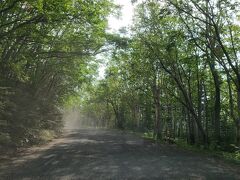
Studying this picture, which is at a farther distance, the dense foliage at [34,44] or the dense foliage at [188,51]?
the dense foliage at [188,51]

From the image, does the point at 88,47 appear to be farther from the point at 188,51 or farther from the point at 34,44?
the point at 188,51

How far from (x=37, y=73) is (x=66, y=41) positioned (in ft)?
25.9

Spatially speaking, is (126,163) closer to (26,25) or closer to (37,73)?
(26,25)

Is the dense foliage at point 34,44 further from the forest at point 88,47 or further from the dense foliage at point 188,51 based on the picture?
the dense foliage at point 188,51

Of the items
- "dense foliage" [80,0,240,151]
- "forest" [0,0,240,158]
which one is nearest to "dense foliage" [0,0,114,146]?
"forest" [0,0,240,158]

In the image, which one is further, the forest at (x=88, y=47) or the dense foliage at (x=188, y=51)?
the dense foliage at (x=188, y=51)

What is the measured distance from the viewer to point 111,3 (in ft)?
58.2

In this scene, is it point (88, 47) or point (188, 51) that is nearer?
point (88, 47)

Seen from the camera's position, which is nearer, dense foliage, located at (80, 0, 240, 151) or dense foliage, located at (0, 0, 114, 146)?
dense foliage, located at (0, 0, 114, 146)

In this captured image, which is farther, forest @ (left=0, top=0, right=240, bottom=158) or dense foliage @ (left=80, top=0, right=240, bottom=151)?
dense foliage @ (left=80, top=0, right=240, bottom=151)

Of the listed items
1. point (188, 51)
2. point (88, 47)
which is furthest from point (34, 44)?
point (188, 51)

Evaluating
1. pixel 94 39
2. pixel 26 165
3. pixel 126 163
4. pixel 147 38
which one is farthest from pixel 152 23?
pixel 26 165

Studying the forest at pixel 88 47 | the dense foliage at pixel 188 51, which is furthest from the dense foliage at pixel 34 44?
the dense foliage at pixel 188 51

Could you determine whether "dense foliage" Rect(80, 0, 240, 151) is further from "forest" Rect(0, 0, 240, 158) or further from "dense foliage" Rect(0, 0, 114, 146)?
"dense foliage" Rect(0, 0, 114, 146)
